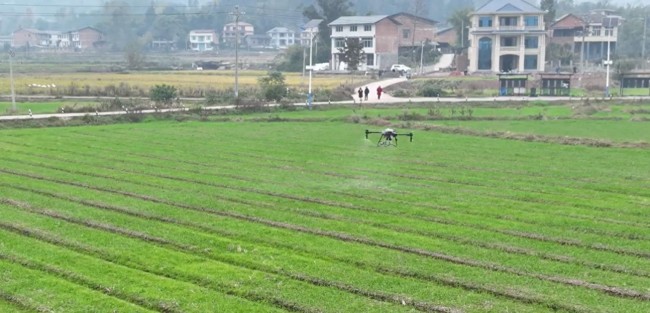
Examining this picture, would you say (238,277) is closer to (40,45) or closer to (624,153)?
(624,153)

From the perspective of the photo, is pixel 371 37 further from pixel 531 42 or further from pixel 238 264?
pixel 238 264

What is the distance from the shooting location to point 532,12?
97.0 metres


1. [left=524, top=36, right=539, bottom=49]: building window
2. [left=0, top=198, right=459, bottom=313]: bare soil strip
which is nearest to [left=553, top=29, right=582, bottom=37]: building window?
[left=524, top=36, right=539, bottom=49]: building window

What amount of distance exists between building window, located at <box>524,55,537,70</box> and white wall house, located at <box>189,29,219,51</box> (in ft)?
331

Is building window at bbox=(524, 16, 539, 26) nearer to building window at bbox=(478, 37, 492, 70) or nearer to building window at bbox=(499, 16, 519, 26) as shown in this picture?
building window at bbox=(499, 16, 519, 26)

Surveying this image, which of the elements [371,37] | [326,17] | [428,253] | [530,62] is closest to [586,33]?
[530,62]

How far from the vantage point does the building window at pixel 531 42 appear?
98.2 metres

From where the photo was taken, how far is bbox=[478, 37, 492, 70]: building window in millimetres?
100188

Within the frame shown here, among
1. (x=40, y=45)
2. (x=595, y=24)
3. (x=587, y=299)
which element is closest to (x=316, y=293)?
(x=587, y=299)

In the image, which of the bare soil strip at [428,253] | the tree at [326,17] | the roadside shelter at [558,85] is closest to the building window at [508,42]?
the roadside shelter at [558,85]

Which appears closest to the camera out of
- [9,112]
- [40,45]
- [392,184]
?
[392,184]

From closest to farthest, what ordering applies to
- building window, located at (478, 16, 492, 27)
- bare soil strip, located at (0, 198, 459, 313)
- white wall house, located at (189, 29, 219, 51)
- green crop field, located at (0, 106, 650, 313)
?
1. bare soil strip, located at (0, 198, 459, 313)
2. green crop field, located at (0, 106, 650, 313)
3. building window, located at (478, 16, 492, 27)
4. white wall house, located at (189, 29, 219, 51)

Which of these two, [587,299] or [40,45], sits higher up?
[40,45]

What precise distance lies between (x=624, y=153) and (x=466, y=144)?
22.5ft
